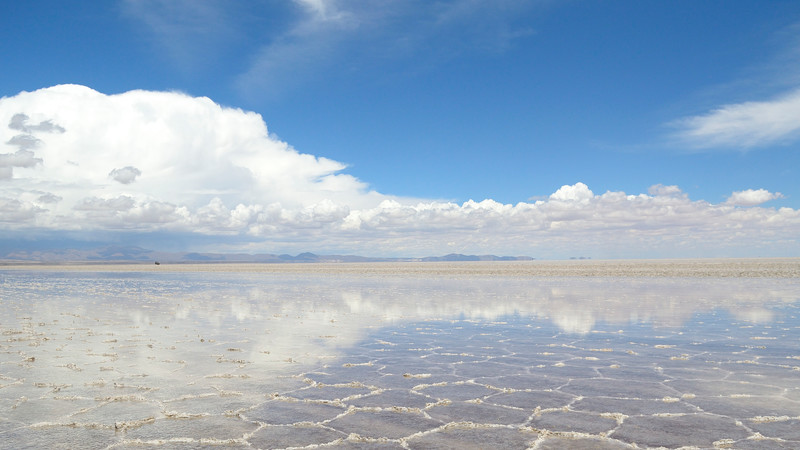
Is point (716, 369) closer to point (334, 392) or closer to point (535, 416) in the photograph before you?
point (535, 416)

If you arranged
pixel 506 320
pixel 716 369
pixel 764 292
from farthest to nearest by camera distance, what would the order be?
pixel 764 292
pixel 506 320
pixel 716 369

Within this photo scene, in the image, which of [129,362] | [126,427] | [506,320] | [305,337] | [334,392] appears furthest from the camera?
[506,320]

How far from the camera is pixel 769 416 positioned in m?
6.98

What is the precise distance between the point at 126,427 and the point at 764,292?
3113 cm

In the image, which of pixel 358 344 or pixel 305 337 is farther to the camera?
pixel 305 337

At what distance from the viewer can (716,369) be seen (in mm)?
9891

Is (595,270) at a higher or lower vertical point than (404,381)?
higher

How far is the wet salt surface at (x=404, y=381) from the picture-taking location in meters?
6.38

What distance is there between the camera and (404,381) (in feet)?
30.2

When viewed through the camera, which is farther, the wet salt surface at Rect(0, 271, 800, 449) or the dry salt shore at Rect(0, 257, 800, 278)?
the dry salt shore at Rect(0, 257, 800, 278)

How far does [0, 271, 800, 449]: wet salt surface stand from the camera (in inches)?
251

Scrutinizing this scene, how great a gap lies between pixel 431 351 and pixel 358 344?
2.06m

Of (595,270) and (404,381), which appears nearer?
(404,381)

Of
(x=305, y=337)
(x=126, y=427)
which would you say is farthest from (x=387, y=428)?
(x=305, y=337)
